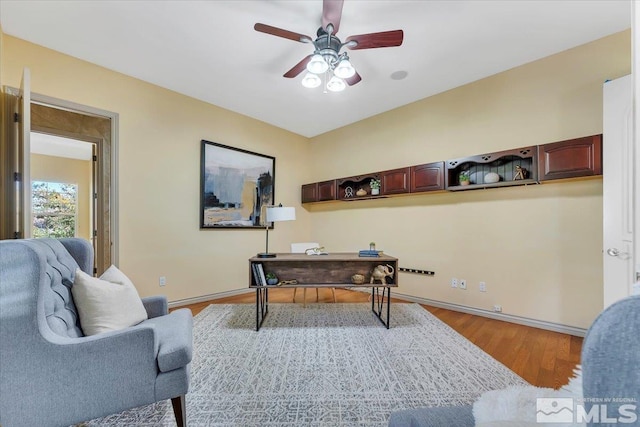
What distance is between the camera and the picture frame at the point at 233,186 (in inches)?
155

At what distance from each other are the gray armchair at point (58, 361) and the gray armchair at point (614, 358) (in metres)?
1.52

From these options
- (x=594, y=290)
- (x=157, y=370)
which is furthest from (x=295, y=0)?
(x=594, y=290)

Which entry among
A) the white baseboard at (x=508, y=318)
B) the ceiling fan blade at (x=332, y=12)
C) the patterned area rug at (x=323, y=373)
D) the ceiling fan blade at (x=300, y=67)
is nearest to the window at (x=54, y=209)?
the patterned area rug at (x=323, y=373)

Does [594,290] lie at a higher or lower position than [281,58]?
lower

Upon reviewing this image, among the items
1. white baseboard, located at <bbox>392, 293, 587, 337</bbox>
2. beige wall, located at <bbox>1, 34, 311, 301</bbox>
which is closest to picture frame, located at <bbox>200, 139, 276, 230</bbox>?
beige wall, located at <bbox>1, 34, 311, 301</bbox>

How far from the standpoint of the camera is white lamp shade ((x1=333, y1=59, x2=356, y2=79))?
2.23 meters

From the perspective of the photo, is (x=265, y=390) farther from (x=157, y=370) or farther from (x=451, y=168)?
(x=451, y=168)

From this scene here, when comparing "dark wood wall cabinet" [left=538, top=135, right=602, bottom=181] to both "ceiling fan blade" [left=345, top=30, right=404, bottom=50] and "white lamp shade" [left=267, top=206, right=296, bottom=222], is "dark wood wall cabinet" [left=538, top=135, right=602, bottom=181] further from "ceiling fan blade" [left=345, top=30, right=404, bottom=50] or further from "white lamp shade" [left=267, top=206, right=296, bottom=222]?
"white lamp shade" [left=267, top=206, right=296, bottom=222]

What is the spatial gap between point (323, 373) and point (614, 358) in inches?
73.0

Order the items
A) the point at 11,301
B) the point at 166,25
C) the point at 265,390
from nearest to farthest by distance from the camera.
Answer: the point at 11,301
the point at 265,390
the point at 166,25

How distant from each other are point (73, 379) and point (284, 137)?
4494 mm

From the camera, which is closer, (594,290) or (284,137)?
(594,290)

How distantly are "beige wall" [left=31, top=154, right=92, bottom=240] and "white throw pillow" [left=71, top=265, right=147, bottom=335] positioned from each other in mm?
6170

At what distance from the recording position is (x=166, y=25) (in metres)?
2.38
